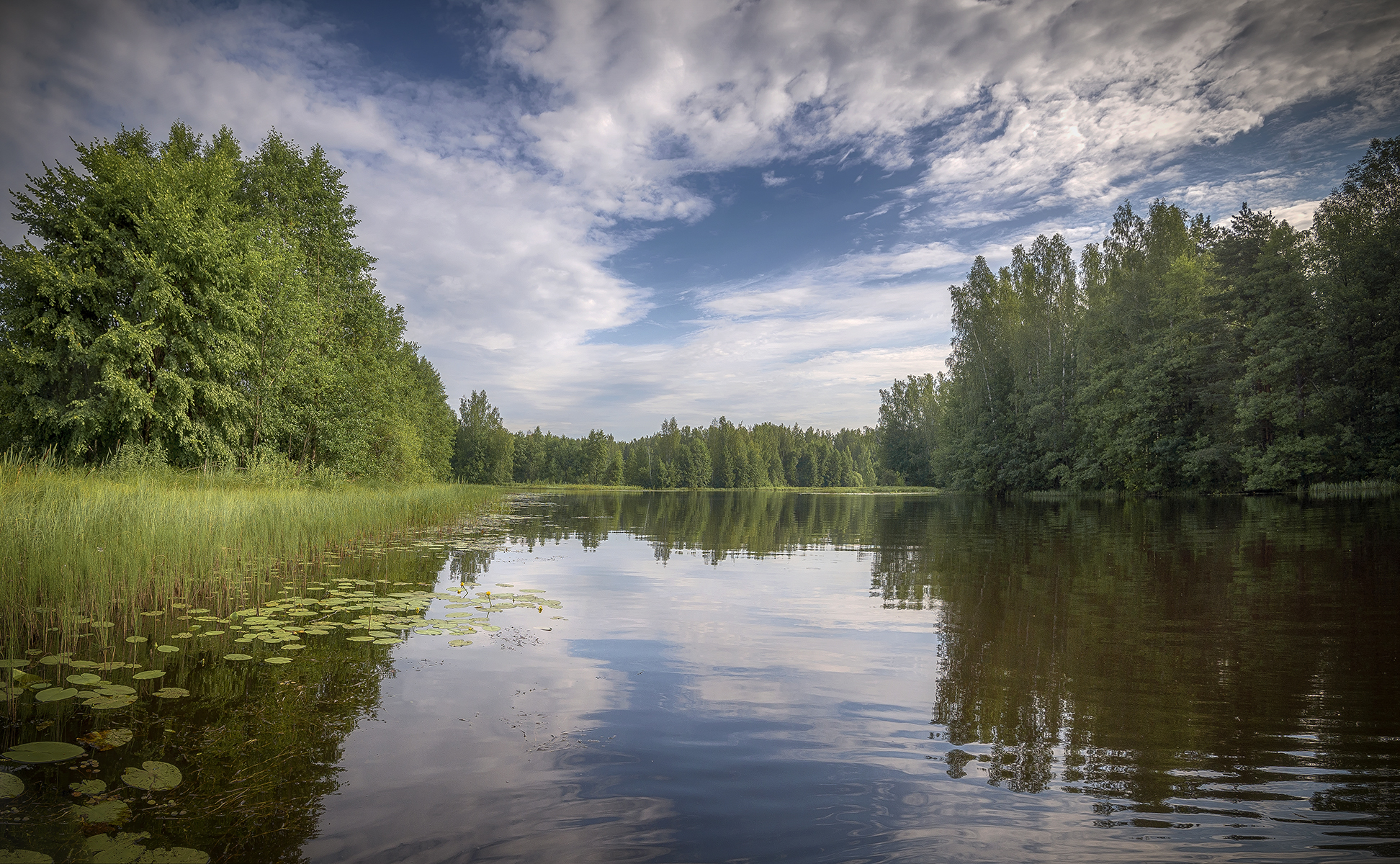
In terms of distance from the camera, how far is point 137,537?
8.61 meters

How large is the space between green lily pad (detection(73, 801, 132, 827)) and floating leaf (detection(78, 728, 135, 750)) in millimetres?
988

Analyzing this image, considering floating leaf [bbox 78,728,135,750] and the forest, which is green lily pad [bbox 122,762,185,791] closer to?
floating leaf [bbox 78,728,135,750]

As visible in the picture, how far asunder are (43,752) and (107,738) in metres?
0.38

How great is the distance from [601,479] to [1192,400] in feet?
354

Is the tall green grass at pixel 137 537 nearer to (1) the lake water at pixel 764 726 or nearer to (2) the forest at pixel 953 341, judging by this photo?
(1) the lake water at pixel 764 726

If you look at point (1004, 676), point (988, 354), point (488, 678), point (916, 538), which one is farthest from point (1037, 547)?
point (988, 354)

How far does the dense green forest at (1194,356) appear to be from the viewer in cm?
3206

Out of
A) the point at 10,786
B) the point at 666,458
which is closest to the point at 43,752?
the point at 10,786

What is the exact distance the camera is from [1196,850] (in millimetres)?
3320

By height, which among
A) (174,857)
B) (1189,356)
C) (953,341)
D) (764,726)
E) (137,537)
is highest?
(953,341)

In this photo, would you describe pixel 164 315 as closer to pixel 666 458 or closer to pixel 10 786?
pixel 10 786

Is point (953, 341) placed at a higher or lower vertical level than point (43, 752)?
higher

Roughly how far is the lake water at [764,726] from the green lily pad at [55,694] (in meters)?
0.12

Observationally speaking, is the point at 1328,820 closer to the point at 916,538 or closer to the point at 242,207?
the point at 916,538
